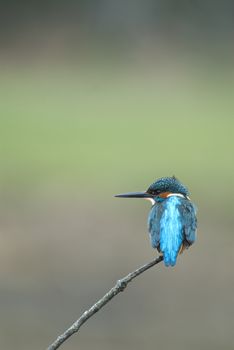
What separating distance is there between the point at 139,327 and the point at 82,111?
25.8 feet

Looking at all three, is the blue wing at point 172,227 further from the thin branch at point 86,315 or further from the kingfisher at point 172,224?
the thin branch at point 86,315

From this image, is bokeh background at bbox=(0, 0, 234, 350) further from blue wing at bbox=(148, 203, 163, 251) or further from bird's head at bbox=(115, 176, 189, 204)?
blue wing at bbox=(148, 203, 163, 251)

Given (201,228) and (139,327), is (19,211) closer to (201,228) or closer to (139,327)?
(201,228)

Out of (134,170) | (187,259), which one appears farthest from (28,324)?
(134,170)

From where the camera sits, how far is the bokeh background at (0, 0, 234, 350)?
8805 mm

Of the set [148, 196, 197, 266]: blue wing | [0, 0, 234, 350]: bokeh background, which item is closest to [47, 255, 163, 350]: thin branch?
[148, 196, 197, 266]: blue wing

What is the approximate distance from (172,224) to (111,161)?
9340 millimetres

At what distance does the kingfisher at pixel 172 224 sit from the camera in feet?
11.8

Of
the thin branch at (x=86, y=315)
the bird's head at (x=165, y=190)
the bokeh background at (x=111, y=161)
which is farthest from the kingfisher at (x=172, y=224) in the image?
the bokeh background at (x=111, y=161)

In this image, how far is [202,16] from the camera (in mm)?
20453

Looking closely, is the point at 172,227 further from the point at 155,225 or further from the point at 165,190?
the point at 165,190

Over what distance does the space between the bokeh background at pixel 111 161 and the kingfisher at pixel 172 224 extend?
163 inches

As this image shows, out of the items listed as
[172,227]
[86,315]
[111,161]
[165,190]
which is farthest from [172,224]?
[111,161]

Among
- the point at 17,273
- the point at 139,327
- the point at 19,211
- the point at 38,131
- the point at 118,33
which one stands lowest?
the point at 139,327
